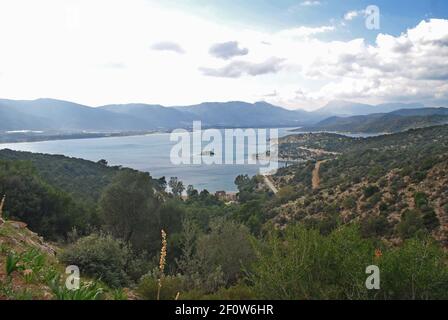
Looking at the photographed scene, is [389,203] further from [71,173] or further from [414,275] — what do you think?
[71,173]

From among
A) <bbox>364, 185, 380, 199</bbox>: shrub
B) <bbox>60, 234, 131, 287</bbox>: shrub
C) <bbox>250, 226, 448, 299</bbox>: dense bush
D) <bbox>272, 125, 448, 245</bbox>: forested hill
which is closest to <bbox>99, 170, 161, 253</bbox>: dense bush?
<bbox>272, 125, 448, 245</bbox>: forested hill

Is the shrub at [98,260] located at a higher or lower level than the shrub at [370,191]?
higher

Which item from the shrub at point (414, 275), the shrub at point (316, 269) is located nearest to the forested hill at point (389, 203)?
the shrub at point (414, 275)

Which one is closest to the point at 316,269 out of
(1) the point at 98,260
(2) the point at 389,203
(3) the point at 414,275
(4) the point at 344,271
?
(4) the point at 344,271

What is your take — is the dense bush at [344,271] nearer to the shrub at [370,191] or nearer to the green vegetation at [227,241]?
the green vegetation at [227,241]

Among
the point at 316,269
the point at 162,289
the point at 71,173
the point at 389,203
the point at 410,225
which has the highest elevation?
Result: the point at 316,269

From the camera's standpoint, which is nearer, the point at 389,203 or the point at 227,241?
the point at 227,241

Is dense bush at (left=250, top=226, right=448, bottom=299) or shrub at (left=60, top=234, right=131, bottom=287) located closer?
dense bush at (left=250, top=226, right=448, bottom=299)

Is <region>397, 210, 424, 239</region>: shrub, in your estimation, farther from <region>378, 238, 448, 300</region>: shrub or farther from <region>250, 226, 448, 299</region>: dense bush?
<region>378, 238, 448, 300</region>: shrub

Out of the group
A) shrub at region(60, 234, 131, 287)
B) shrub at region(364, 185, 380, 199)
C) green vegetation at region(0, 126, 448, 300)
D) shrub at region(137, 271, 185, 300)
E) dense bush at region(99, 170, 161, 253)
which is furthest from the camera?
shrub at region(364, 185, 380, 199)

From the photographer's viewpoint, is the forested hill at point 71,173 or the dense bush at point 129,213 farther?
the forested hill at point 71,173
